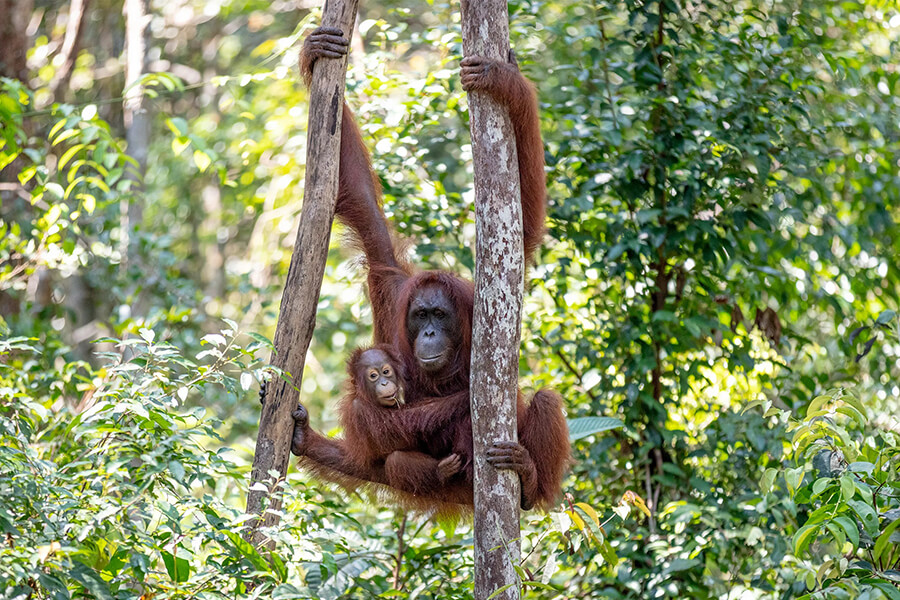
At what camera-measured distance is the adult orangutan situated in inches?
139

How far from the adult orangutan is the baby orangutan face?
108 millimetres

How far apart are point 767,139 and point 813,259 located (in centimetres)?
197

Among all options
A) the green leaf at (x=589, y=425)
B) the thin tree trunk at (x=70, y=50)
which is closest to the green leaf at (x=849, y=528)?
the green leaf at (x=589, y=425)

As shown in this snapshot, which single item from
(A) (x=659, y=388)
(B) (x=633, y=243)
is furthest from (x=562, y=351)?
(B) (x=633, y=243)

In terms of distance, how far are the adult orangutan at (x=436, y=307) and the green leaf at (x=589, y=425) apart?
0.33m

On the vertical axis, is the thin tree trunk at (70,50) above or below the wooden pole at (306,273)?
above

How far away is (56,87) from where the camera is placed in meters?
7.30

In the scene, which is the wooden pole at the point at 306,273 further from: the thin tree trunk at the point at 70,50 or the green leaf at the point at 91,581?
the thin tree trunk at the point at 70,50

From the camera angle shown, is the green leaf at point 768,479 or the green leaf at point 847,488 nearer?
the green leaf at point 847,488

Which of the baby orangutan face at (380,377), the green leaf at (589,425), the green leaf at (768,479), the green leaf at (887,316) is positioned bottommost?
the green leaf at (768,479)

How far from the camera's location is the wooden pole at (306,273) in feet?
11.7

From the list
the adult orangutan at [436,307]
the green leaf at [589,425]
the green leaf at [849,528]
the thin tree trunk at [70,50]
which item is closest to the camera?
Answer: the green leaf at [849,528]

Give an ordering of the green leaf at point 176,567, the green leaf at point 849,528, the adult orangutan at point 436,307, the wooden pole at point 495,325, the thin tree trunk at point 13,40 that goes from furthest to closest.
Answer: the thin tree trunk at point 13,40
the adult orangutan at point 436,307
the wooden pole at point 495,325
the green leaf at point 176,567
the green leaf at point 849,528

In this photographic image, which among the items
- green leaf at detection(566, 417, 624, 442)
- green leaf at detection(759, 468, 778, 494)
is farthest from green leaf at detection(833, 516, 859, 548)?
green leaf at detection(566, 417, 624, 442)
